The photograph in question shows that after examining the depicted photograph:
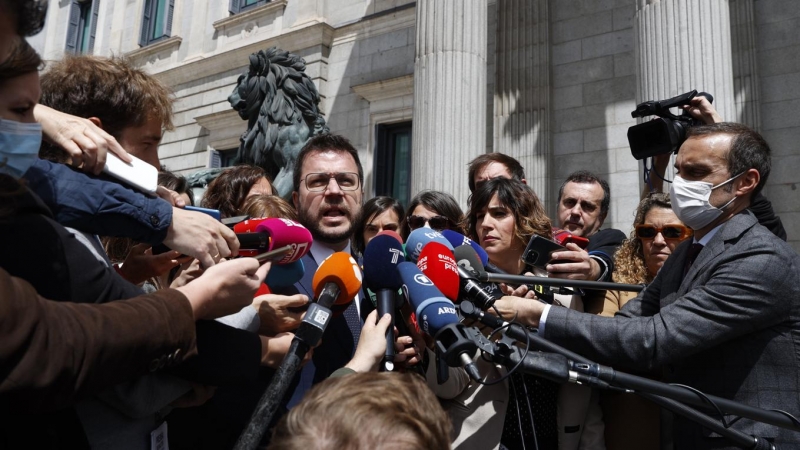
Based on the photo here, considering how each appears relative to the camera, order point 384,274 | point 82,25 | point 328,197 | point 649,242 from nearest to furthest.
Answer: point 384,274, point 328,197, point 649,242, point 82,25

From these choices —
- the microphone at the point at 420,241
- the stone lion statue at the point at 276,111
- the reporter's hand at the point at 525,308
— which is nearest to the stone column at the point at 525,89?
the stone lion statue at the point at 276,111

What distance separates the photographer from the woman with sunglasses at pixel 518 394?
2.63m

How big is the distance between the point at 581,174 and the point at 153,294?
3.64 m

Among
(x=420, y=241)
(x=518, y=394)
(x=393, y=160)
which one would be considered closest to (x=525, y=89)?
(x=393, y=160)

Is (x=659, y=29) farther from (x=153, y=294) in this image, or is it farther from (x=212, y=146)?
(x=212, y=146)

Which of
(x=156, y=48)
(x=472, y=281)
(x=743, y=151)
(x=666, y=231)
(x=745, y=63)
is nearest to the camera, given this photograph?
(x=472, y=281)

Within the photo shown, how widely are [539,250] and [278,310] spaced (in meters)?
1.13

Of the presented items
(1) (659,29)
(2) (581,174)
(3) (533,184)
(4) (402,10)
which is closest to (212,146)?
(4) (402,10)

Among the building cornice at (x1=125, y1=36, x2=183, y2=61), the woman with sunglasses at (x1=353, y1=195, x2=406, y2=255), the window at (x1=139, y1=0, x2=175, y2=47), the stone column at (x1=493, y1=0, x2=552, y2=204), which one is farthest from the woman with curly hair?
the window at (x1=139, y1=0, x2=175, y2=47)

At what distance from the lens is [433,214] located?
12.8ft

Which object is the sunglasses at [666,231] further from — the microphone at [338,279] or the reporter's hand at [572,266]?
the microphone at [338,279]

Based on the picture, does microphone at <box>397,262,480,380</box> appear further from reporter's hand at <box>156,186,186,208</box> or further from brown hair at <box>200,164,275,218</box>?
brown hair at <box>200,164,275,218</box>

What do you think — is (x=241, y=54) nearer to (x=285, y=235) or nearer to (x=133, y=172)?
(x=285, y=235)

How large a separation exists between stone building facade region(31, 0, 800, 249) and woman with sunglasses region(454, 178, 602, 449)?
4363mm
